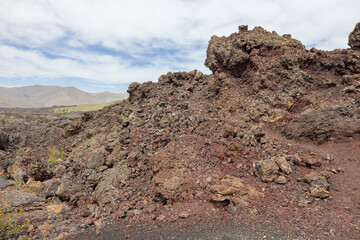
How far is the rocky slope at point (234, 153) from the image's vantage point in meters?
7.74

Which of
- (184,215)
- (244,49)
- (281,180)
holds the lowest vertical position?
(184,215)

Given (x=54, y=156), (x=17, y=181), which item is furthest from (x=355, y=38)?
(x=17, y=181)

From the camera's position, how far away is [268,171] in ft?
27.8

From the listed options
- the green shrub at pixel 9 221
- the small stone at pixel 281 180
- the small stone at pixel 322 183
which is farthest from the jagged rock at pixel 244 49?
the green shrub at pixel 9 221

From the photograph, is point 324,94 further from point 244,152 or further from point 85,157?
point 85,157

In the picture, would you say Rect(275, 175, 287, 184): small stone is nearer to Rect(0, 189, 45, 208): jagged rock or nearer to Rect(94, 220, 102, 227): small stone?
Rect(94, 220, 102, 227): small stone

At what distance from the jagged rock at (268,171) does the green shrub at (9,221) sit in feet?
33.2

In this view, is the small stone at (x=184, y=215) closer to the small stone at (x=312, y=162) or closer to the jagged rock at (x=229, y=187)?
the jagged rock at (x=229, y=187)

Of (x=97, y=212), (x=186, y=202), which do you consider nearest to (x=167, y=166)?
(x=186, y=202)

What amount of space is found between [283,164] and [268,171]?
0.86 metres

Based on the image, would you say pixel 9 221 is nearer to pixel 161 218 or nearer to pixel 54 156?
pixel 161 218

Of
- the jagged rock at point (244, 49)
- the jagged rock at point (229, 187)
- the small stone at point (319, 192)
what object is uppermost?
the jagged rock at point (244, 49)

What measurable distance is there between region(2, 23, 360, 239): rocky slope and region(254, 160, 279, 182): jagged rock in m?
0.04

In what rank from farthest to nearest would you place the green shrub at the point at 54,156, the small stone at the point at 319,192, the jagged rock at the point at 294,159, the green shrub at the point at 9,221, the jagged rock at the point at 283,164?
the green shrub at the point at 54,156 < the jagged rock at the point at 294,159 < the jagged rock at the point at 283,164 < the green shrub at the point at 9,221 < the small stone at the point at 319,192
